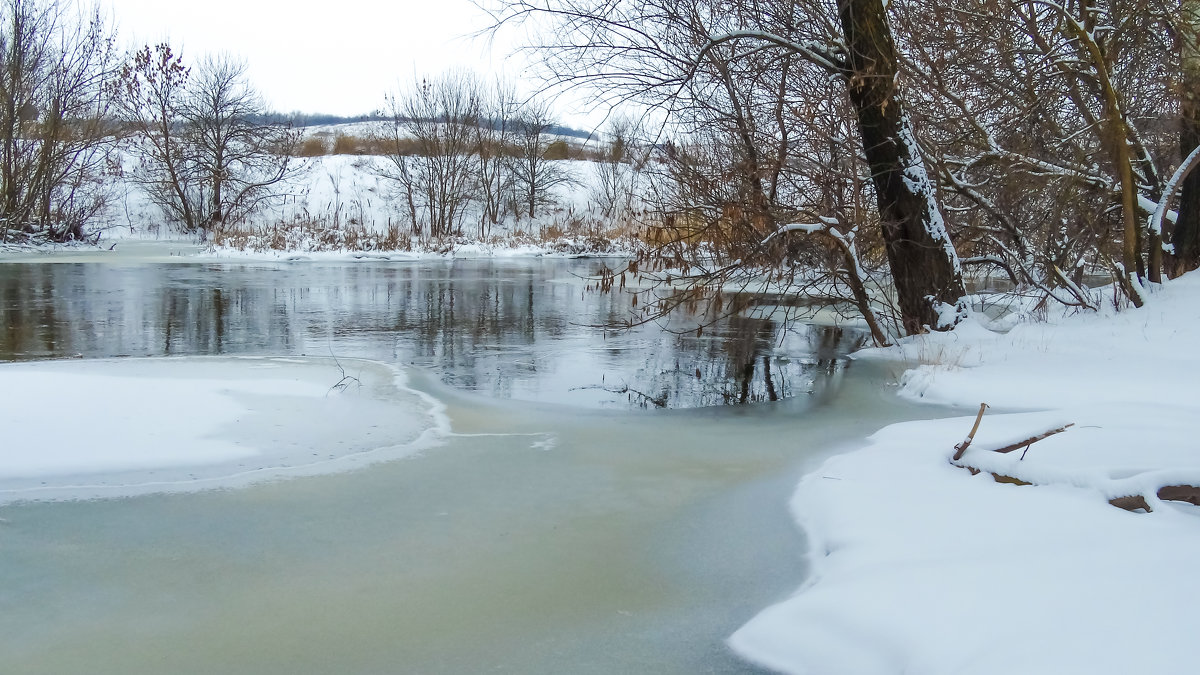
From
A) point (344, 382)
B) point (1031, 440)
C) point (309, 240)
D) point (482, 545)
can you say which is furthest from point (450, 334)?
point (309, 240)

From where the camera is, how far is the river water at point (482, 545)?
2.91 metres

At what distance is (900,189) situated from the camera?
8.92 m

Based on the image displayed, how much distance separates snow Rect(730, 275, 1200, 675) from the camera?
2.54 metres

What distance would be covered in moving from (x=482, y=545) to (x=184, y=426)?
2497 mm

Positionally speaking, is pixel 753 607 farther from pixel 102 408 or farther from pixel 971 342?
pixel 971 342

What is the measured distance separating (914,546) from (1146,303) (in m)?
6.74

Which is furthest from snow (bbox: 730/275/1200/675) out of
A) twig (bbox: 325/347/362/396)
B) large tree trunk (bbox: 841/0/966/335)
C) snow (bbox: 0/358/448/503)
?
large tree trunk (bbox: 841/0/966/335)

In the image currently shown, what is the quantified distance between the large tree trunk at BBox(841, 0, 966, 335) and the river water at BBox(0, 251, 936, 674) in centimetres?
159

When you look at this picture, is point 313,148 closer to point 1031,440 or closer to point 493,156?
point 493,156

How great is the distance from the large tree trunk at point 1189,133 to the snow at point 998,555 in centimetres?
547

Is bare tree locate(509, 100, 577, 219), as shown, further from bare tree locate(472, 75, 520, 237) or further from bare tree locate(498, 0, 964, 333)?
bare tree locate(498, 0, 964, 333)

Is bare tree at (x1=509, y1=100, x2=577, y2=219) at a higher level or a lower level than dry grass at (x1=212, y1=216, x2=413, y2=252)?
higher

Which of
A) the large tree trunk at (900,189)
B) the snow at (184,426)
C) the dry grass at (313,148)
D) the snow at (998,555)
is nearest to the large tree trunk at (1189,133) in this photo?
the large tree trunk at (900,189)

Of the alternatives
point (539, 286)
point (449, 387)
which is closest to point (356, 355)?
point (449, 387)
